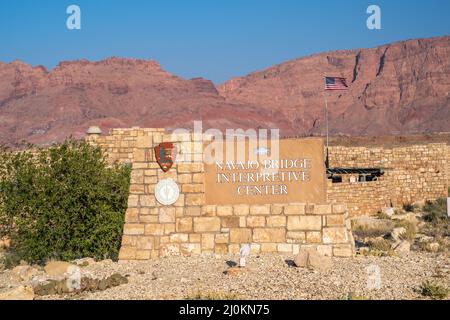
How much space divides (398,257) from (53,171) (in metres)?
7.73

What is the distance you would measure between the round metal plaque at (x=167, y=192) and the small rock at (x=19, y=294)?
3.36m

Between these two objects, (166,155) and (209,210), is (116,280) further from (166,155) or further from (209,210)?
(166,155)

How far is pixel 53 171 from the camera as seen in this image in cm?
1387

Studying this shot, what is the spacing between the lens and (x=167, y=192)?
11727 millimetres

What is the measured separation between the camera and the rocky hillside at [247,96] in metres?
98.4

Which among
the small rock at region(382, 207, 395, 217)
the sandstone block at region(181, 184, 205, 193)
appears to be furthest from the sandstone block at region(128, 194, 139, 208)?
the small rock at region(382, 207, 395, 217)

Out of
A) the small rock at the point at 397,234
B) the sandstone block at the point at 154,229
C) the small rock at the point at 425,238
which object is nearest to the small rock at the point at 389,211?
the small rock at the point at 397,234

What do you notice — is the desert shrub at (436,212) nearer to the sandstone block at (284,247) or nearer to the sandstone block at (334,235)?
the sandstone block at (334,235)

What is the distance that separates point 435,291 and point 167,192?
17.5ft

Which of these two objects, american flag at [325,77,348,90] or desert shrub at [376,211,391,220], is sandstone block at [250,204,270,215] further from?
american flag at [325,77,348,90]

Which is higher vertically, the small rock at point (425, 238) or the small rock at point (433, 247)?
the small rock at point (433, 247)

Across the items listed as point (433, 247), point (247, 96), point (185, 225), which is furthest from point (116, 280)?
point (247, 96)

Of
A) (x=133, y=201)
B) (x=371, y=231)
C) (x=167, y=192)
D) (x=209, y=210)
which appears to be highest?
(x=167, y=192)
